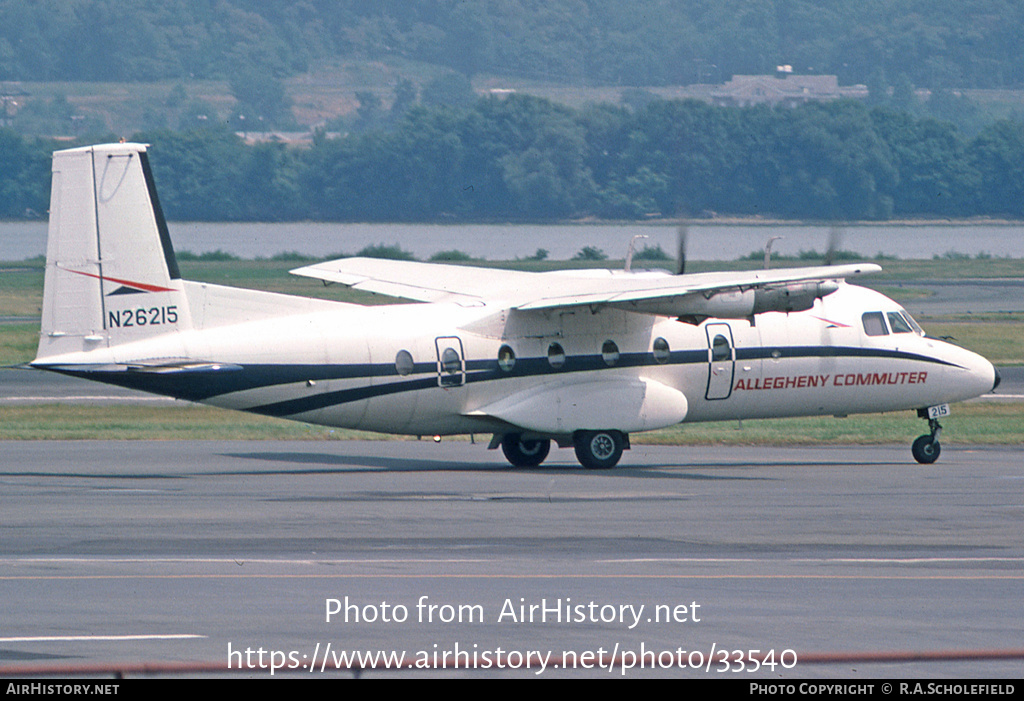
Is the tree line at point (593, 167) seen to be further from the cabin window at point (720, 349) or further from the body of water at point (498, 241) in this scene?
the body of water at point (498, 241)

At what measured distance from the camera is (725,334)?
87.9 ft

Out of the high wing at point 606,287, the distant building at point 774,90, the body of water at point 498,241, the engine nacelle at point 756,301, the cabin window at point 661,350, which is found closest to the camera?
the high wing at point 606,287

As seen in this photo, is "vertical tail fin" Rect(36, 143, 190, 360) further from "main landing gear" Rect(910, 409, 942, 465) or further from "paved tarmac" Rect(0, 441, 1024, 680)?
"main landing gear" Rect(910, 409, 942, 465)

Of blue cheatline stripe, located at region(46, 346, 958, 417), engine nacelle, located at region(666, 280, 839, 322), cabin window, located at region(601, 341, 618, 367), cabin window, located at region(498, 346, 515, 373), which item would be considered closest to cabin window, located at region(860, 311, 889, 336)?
blue cheatline stripe, located at region(46, 346, 958, 417)

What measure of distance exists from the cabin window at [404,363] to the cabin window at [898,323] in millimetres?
9961

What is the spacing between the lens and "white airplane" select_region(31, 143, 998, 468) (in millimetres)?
22703

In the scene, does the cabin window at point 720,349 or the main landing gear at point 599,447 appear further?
the cabin window at point 720,349

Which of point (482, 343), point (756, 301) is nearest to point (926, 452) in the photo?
point (756, 301)

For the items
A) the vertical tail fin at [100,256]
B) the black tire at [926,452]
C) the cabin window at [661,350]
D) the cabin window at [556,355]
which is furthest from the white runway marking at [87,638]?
the black tire at [926,452]

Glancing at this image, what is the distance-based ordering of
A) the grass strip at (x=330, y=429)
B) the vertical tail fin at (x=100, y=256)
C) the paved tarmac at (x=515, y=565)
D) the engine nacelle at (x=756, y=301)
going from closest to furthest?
1. the paved tarmac at (x=515, y=565)
2. the vertical tail fin at (x=100, y=256)
3. the engine nacelle at (x=756, y=301)
4. the grass strip at (x=330, y=429)

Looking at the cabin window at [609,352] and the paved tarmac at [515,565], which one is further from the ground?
the cabin window at [609,352]

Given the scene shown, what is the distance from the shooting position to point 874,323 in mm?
27891

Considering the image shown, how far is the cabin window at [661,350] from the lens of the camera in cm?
2620

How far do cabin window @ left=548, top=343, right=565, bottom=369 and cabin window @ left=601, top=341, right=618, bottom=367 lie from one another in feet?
2.55
